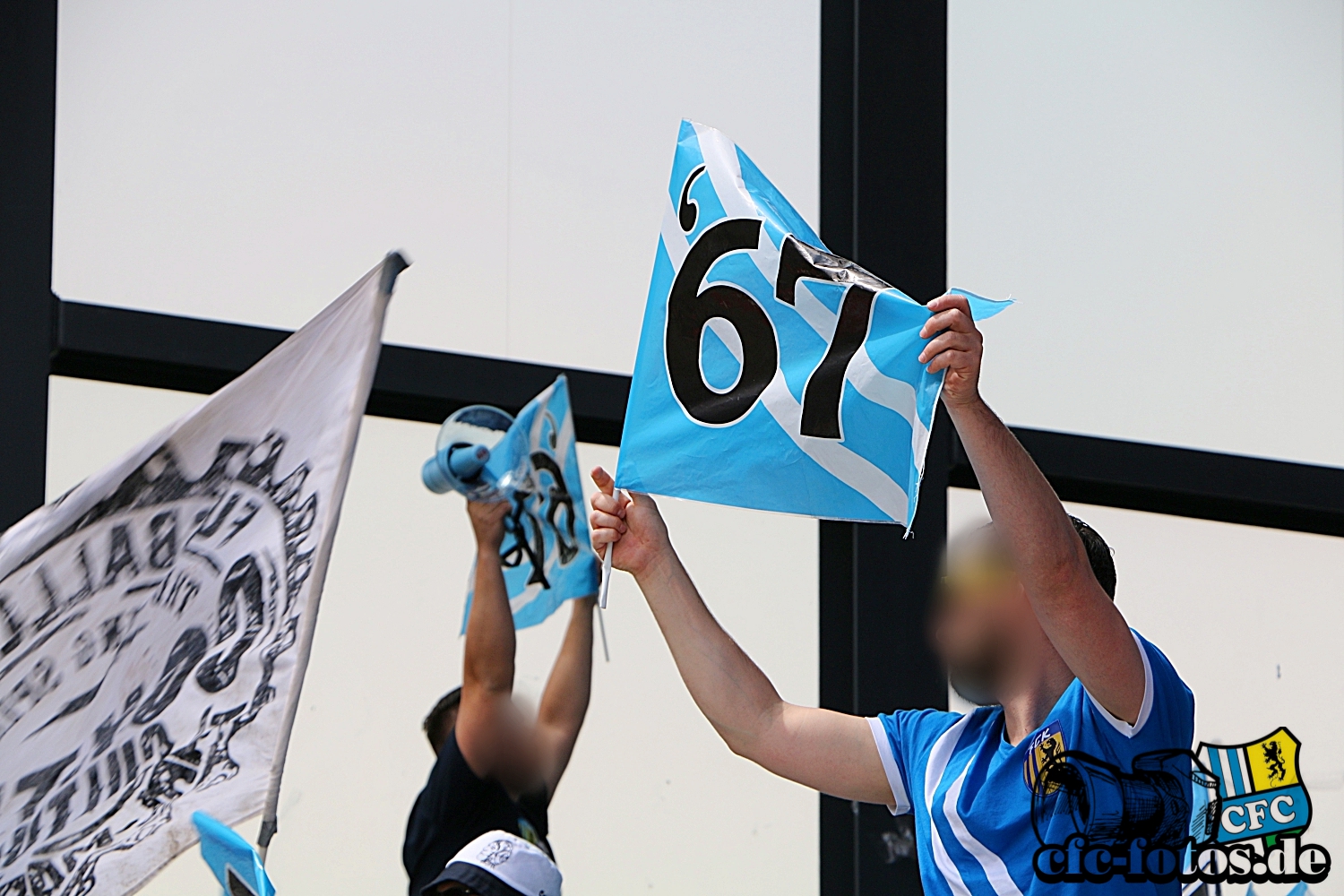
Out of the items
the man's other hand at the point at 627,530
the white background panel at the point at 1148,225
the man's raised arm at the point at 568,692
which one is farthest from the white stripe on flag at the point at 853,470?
the white background panel at the point at 1148,225

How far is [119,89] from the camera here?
2.54 metres

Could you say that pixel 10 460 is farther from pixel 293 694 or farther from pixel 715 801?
pixel 715 801

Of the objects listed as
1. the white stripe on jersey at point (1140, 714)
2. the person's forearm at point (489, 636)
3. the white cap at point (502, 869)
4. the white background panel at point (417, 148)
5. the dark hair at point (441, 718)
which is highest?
the white background panel at point (417, 148)

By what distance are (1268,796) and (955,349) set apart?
932 mm

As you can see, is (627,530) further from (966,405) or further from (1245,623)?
(1245,623)

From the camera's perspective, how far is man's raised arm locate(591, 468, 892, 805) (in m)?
1.56

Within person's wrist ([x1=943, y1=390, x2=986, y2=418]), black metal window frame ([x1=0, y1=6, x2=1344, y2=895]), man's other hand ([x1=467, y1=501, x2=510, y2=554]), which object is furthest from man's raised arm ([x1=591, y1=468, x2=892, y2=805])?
black metal window frame ([x1=0, y1=6, x2=1344, y2=895])

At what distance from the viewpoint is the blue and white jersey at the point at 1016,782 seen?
51.2 inches

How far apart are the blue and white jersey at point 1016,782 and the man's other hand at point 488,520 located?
1.06 metres

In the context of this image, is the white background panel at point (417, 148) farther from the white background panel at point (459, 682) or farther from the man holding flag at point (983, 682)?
the man holding flag at point (983, 682)

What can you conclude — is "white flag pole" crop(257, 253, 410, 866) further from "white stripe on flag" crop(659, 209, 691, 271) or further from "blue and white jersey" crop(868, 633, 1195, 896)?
"blue and white jersey" crop(868, 633, 1195, 896)

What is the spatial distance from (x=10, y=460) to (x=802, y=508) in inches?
48.2

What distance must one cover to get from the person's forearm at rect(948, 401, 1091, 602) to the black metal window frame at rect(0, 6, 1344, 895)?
130 centimetres

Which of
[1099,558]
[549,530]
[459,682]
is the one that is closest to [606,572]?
[1099,558]
